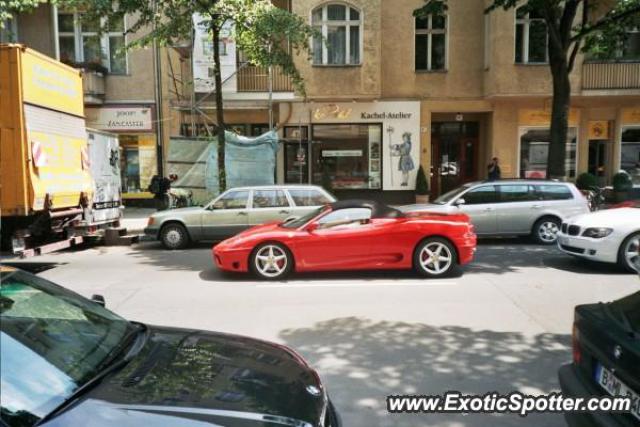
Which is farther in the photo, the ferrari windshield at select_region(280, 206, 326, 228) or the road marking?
the ferrari windshield at select_region(280, 206, 326, 228)

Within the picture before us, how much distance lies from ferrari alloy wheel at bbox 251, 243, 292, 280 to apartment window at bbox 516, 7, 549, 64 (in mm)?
14329

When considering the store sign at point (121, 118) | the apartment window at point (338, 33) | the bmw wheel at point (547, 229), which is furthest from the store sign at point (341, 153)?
the bmw wheel at point (547, 229)

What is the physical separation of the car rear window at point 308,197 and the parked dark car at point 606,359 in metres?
8.46

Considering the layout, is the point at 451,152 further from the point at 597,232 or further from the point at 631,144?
the point at 597,232

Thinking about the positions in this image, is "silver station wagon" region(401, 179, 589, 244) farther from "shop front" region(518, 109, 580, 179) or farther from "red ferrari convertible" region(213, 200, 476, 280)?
"shop front" region(518, 109, 580, 179)

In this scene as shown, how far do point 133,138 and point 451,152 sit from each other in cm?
1263

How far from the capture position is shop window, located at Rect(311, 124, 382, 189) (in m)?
20.3

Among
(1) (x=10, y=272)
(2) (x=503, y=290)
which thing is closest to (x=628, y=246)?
(2) (x=503, y=290)

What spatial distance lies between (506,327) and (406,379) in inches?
76.3

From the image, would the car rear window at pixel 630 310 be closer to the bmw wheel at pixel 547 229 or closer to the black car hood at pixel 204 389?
the black car hood at pixel 204 389

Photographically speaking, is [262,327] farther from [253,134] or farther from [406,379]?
[253,134]

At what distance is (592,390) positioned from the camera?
120 inches

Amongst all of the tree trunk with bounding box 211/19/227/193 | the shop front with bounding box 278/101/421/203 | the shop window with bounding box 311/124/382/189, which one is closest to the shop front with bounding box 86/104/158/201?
the shop front with bounding box 278/101/421/203

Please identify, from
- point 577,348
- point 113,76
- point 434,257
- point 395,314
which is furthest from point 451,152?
point 577,348
